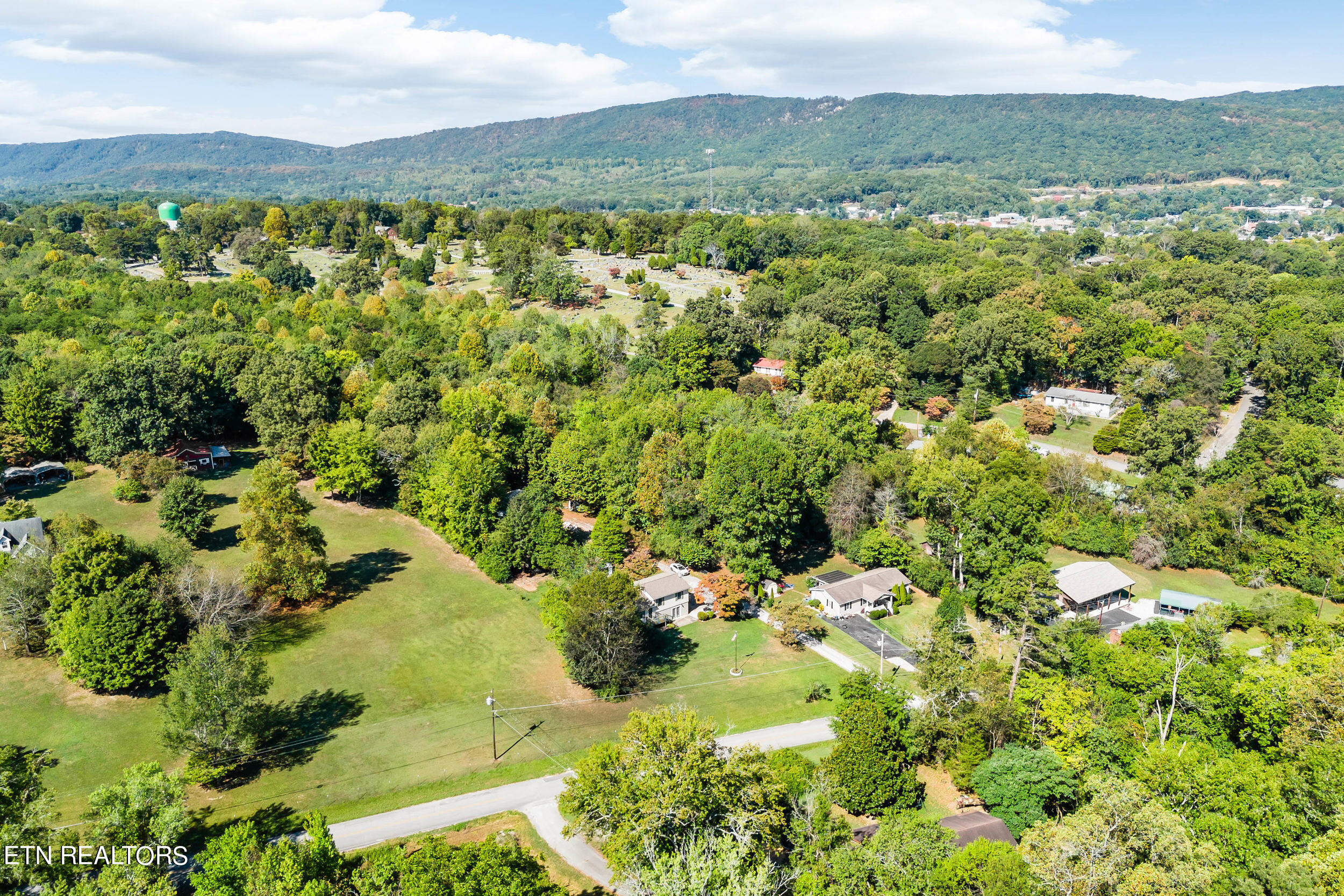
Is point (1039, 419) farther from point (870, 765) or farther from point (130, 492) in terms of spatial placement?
point (130, 492)

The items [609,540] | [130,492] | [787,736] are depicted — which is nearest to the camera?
[787,736]

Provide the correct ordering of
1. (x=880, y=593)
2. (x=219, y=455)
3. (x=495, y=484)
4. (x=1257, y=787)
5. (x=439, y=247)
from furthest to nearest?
1. (x=439, y=247)
2. (x=219, y=455)
3. (x=495, y=484)
4. (x=880, y=593)
5. (x=1257, y=787)

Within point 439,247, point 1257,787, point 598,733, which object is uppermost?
point 439,247

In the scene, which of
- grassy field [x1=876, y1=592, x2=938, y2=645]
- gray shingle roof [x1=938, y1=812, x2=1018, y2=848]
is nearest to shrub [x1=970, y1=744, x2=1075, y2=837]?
gray shingle roof [x1=938, y1=812, x2=1018, y2=848]

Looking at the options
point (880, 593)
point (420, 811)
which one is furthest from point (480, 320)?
point (420, 811)

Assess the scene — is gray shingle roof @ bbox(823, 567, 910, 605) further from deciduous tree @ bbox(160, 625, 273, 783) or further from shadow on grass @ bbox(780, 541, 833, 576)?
deciduous tree @ bbox(160, 625, 273, 783)

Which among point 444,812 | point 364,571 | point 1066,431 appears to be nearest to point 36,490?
point 364,571

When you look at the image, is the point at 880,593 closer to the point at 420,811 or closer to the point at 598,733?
the point at 598,733
